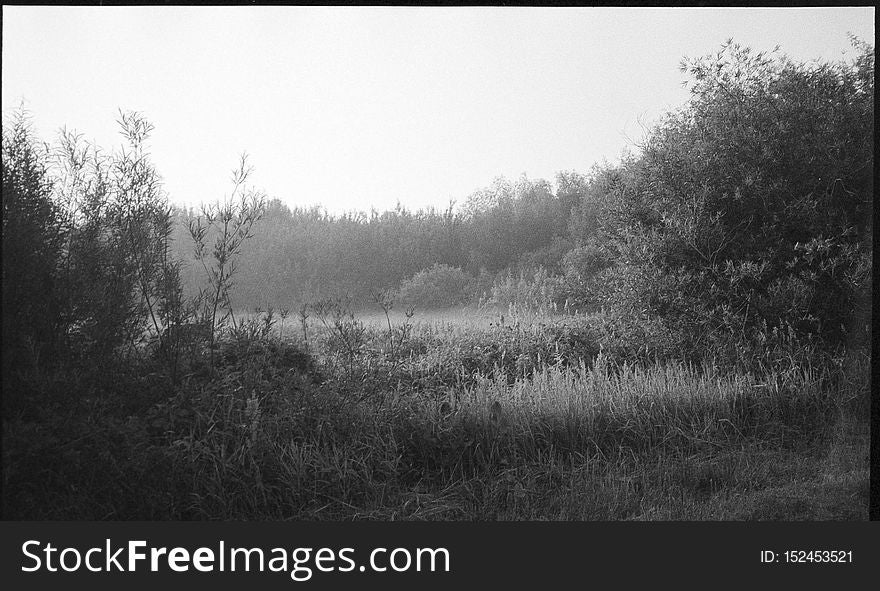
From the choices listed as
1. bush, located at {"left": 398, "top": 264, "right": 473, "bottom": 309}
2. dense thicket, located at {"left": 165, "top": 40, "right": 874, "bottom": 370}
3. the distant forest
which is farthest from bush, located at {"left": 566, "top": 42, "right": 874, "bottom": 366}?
bush, located at {"left": 398, "top": 264, "right": 473, "bottom": 309}

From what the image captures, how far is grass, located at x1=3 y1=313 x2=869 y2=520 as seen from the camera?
9.57ft

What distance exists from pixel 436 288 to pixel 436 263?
0.55ft

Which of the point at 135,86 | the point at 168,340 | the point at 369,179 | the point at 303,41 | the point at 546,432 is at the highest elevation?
the point at 303,41

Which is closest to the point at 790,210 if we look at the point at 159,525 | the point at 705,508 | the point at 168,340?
the point at 705,508

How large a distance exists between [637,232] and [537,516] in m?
1.82

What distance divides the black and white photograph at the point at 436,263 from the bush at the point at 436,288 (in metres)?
0.02

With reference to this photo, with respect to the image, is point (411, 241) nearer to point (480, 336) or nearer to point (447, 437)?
point (480, 336)

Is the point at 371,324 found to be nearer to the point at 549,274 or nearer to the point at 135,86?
the point at 549,274

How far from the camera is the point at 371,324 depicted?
11.2 feet

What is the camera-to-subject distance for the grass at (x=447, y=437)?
2.92 meters

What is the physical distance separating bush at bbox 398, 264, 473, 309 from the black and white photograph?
0.8 inches

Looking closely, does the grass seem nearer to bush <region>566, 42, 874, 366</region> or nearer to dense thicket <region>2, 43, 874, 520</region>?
dense thicket <region>2, 43, 874, 520</region>

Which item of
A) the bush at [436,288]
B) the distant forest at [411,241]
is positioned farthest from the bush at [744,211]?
the bush at [436,288]

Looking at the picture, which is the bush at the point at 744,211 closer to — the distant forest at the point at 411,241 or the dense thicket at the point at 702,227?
the dense thicket at the point at 702,227
